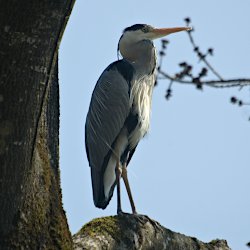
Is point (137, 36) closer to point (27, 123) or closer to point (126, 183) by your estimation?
point (126, 183)

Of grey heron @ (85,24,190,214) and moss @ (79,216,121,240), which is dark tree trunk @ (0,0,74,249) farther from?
grey heron @ (85,24,190,214)

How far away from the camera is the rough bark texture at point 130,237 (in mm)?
2752

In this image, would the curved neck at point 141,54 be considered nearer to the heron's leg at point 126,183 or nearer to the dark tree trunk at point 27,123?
the heron's leg at point 126,183

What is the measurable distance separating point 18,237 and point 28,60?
0.59m

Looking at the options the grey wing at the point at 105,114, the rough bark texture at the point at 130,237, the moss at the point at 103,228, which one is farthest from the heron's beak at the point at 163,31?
the moss at the point at 103,228

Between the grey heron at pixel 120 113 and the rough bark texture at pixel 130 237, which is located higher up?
the grey heron at pixel 120 113

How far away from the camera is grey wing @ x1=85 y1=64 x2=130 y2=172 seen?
6004 mm

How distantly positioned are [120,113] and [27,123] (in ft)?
13.4

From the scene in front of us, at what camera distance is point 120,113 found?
6031 mm

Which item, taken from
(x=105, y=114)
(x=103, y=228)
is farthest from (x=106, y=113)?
(x=103, y=228)

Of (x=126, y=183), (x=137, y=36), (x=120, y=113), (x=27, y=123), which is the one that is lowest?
(x=126, y=183)

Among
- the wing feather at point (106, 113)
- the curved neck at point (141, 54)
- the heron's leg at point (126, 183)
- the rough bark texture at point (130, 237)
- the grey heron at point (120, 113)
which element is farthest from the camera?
the curved neck at point (141, 54)

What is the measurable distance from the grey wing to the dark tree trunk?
3683 millimetres

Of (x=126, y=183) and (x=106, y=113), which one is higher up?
(x=106, y=113)
